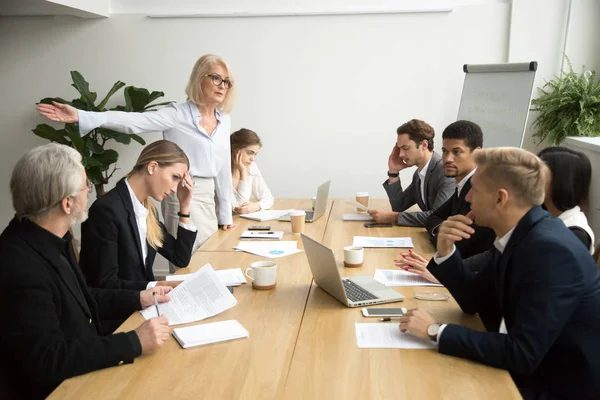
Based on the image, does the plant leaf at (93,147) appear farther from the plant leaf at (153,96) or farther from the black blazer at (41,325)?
the black blazer at (41,325)

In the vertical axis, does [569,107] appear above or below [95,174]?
above

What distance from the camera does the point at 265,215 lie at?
3.89 metres

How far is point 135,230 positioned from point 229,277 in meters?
0.46

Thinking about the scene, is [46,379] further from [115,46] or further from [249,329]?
[115,46]

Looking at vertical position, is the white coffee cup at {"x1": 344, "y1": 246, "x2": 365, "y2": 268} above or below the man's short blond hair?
below

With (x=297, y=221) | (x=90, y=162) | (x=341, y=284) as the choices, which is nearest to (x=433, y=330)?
(x=341, y=284)

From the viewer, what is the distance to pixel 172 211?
3.71 m

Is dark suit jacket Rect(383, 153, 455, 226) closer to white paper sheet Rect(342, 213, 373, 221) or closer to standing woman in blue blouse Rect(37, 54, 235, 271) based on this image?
white paper sheet Rect(342, 213, 373, 221)

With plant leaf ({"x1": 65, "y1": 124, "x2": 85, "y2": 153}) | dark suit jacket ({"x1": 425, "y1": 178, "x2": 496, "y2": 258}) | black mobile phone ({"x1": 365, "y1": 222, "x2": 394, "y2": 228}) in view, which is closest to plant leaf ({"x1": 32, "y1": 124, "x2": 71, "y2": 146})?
plant leaf ({"x1": 65, "y1": 124, "x2": 85, "y2": 153})

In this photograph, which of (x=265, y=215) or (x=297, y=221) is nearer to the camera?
(x=297, y=221)

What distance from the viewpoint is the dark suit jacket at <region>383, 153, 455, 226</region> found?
3.56m

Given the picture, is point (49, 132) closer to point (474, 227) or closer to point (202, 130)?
point (202, 130)

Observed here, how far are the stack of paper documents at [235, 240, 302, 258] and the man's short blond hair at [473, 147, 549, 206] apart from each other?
132cm

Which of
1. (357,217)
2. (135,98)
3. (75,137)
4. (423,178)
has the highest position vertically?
(135,98)
